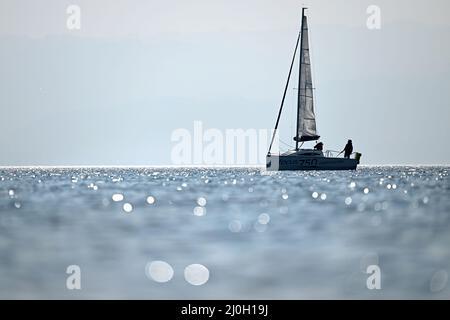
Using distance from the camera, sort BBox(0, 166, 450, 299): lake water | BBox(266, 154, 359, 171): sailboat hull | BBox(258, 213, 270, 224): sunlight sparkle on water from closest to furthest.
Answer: BBox(0, 166, 450, 299): lake water < BBox(258, 213, 270, 224): sunlight sparkle on water < BBox(266, 154, 359, 171): sailboat hull

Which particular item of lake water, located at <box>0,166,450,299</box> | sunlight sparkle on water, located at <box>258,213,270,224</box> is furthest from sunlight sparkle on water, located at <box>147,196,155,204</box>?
sunlight sparkle on water, located at <box>258,213,270,224</box>

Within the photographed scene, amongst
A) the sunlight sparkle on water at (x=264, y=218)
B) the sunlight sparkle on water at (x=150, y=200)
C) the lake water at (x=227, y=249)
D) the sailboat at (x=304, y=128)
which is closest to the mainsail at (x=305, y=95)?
the sailboat at (x=304, y=128)

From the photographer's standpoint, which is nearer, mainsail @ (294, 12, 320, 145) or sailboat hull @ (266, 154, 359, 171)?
mainsail @ (294, 12, 320, 145)

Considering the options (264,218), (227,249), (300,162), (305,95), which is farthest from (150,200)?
(300,162)

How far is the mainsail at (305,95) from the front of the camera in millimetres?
84062

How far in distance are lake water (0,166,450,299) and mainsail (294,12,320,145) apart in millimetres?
45342

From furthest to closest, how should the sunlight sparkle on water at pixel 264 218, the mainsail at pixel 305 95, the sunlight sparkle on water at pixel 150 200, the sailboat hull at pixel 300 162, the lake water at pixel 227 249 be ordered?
the sailboat hull at pixel 300 162 → the mainsail at pixel 305 95 → the sunlight sparkle on water at pixel 150 200 → the sunlight sparkle on water at pixel 264 218 → the lake water at pixel 227 249

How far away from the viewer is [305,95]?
277ft

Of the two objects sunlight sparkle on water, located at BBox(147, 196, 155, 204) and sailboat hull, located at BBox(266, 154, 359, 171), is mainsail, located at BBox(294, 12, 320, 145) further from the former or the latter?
sunlight sparkle on water, located at BBox(147, 196, 155, 204)

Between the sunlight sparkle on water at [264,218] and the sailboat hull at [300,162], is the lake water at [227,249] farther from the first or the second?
the sailboat hull at [300,162]

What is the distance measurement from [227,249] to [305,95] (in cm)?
6370

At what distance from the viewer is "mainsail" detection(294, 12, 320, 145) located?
8406cm
